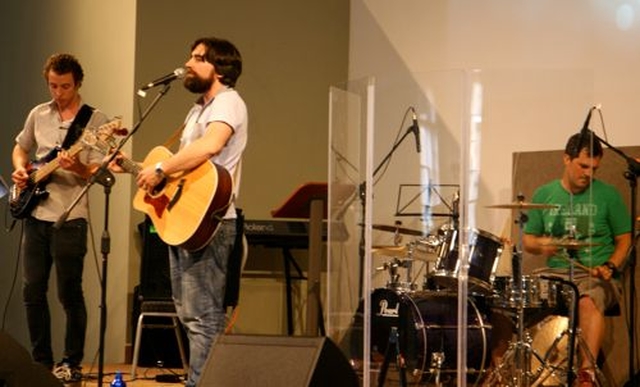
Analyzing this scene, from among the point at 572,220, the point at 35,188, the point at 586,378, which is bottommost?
the point at 586,378

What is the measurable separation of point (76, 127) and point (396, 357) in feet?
7.07

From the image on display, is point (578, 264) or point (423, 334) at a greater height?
point (578, 264)

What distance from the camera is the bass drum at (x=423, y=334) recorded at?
4.67m

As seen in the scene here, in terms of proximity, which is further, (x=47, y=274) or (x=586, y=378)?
(x=47, y=274)

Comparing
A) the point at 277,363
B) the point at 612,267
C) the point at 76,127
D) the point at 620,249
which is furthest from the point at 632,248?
the point at 277,363

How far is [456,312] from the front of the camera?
194 inches

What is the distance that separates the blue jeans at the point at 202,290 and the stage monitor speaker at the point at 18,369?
3.43 ft

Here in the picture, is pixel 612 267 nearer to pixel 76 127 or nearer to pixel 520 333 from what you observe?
pixel 520 333

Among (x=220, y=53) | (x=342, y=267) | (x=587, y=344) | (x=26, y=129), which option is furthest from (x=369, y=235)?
(x=26, y=129)

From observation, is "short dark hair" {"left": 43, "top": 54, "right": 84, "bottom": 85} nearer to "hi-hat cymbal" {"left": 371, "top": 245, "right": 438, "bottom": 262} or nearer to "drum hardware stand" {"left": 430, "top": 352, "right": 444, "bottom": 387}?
"hi-hat cymbal" {"left": 371, "top": 245, "right": 438, "bottom": 262}

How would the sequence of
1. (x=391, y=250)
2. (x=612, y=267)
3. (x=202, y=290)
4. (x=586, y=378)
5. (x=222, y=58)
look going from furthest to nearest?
(x=612, y=267)
(x=586, y=378)
(x=391, y=250)
(x=222, y=58)
(x=202, y=290)

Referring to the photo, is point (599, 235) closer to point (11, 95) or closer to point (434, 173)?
point (434, 173)

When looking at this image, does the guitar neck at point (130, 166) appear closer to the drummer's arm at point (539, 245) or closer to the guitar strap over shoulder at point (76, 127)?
the guitar strap over shoulder at point (76, 127)

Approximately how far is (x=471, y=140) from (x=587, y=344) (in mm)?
1721
